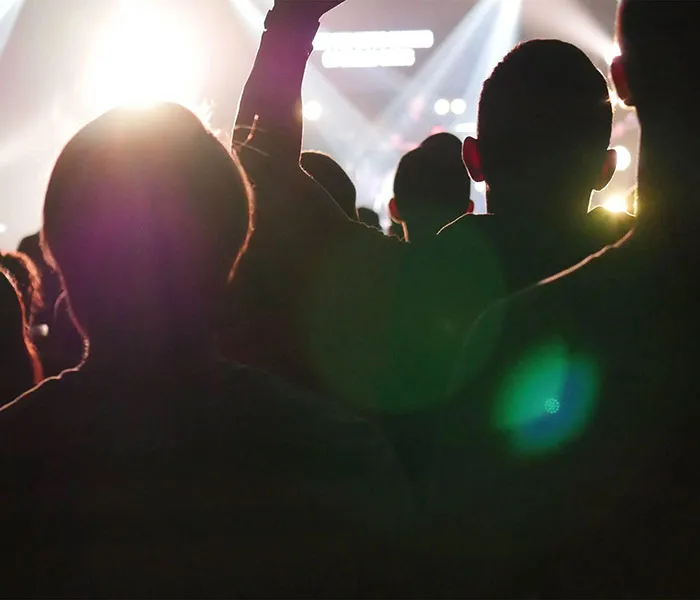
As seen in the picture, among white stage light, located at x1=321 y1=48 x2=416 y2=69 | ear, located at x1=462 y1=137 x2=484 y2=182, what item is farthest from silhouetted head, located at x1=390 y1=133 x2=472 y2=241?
white stage light, located at x1=321 y1=48 x2=416 y2=69

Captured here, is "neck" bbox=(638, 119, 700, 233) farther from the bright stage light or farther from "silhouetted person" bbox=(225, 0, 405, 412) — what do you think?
the bright stage light

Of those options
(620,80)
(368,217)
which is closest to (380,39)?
(368,217)

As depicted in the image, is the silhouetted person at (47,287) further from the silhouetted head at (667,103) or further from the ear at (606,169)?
the silhouetted head at (667,103)

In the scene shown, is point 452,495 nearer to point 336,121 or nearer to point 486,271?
point 486,271

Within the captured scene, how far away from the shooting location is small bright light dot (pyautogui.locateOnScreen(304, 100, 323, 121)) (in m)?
19.8

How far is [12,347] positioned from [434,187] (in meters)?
1.63

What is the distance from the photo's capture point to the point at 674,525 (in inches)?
41.0

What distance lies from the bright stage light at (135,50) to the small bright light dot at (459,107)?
7.52 meters

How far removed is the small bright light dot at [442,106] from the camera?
19.9 meters

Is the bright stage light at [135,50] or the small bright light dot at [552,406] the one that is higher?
the bright stage light at [135,50]

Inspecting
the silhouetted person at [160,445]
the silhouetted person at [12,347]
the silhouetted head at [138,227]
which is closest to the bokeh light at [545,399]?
the silhouetted person at [160,445]

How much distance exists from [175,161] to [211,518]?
1.95 ft

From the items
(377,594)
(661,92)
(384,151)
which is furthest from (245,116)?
(384,151)

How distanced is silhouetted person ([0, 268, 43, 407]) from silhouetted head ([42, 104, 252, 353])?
3.52ft
